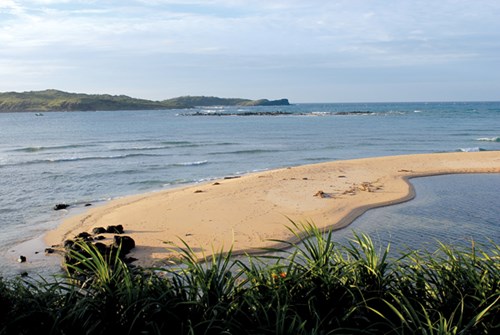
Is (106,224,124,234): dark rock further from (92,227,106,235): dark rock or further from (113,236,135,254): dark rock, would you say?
(113,236,135,254): dark rock

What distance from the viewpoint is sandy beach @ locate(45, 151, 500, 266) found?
11.6 metres

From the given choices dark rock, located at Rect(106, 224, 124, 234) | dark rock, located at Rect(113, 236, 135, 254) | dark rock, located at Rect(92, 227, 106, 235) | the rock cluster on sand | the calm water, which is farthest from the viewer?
dark rock, located at Rect(106, 224, 124, 234)

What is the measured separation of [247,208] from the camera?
14.6 m

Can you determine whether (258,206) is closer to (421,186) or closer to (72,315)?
(421,186)

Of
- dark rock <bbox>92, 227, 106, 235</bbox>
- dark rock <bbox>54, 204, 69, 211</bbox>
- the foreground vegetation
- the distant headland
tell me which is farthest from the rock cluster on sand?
the distant headland

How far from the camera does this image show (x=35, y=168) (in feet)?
87.6

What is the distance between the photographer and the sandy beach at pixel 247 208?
11562 mm

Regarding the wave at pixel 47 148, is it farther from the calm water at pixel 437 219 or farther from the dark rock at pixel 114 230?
the calm water at pixel 437 219

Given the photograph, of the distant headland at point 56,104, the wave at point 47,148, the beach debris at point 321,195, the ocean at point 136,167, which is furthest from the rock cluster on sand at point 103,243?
the distant headland at point 56,104

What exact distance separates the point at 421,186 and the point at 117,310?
643 inches

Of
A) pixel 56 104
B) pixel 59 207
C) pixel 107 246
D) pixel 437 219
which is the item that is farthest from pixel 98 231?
pixel 56 104

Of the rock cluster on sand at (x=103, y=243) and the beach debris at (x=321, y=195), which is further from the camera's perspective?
the beach debris at (x=321, y=195)

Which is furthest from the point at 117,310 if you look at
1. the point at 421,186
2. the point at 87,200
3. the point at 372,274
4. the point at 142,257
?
the point at 421,186

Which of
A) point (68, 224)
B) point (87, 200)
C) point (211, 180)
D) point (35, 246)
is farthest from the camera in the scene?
point (211, 180)
